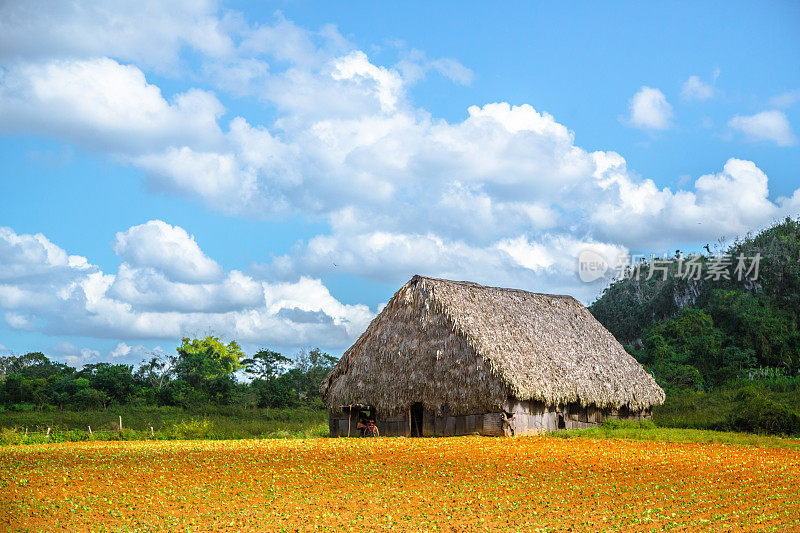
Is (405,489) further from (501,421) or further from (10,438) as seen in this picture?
(10,438)

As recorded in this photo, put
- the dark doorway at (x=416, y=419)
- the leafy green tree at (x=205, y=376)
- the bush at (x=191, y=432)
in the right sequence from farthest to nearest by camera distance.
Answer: the leafy green tree at (x=205, y=376)
the bush at (x=191, y=432)
the dark doorway at (x=416, y=419)

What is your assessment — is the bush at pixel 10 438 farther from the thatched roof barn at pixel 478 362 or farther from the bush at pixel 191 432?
the thatched roof barn at pixel 478 362

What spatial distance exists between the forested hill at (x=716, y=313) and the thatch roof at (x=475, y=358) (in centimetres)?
1124

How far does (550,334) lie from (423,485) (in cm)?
1504

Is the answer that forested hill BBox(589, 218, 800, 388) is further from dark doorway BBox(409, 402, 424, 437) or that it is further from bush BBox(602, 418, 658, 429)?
dark doorway BBox(409, 402, 424, 437)

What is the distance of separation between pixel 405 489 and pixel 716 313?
116ft

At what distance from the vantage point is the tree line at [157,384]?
1566 inches

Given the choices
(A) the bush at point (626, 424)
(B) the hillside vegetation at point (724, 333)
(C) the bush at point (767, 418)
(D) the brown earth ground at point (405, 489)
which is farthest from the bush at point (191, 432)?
(C) the bush at point (767, 418)

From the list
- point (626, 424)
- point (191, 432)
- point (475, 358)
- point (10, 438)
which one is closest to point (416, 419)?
point (475, 358)

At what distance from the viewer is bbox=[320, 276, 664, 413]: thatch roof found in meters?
23.8

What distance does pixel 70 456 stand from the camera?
18.9 m

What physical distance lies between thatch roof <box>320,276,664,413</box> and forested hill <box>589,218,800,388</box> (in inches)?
442

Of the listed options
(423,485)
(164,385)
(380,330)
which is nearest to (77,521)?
(423,485)

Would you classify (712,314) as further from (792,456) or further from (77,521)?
(77,521)
